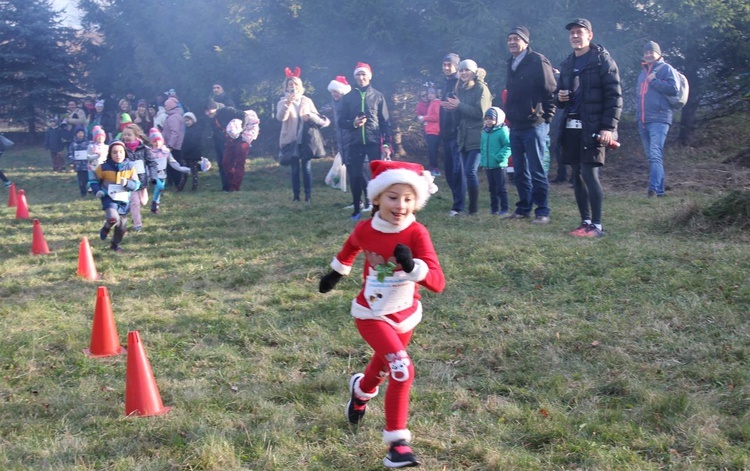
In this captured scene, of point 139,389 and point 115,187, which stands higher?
point 115,187

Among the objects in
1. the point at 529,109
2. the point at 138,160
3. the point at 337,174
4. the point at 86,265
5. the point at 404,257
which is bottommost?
the point at 86,265

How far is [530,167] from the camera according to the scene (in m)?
9.59

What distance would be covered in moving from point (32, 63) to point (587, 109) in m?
25.4

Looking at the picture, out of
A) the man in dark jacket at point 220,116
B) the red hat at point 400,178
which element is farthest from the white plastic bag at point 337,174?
the red hat at point 400,178

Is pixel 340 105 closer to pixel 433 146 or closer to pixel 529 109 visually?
pixel 529 109

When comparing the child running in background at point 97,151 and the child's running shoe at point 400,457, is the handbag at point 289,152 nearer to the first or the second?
the child running in background at point 97,151

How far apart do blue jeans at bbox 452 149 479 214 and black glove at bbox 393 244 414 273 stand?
6647mm

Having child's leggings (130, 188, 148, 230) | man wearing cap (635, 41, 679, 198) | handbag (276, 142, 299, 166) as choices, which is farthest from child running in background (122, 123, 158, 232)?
man wearing cap (635, 41, 679, 198)

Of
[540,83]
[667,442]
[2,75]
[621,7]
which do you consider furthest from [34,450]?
[2,75]

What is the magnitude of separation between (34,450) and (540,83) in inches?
276

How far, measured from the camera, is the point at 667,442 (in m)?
4.02

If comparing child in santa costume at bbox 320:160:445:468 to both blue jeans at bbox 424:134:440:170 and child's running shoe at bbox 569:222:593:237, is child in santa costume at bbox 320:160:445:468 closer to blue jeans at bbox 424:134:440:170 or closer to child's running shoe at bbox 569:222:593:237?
child's running shoe at bbox 569:222:593:237

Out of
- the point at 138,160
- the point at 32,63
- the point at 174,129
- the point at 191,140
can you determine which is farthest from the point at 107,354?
the point at 32,63

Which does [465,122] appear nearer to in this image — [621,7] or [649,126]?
[649,126]
